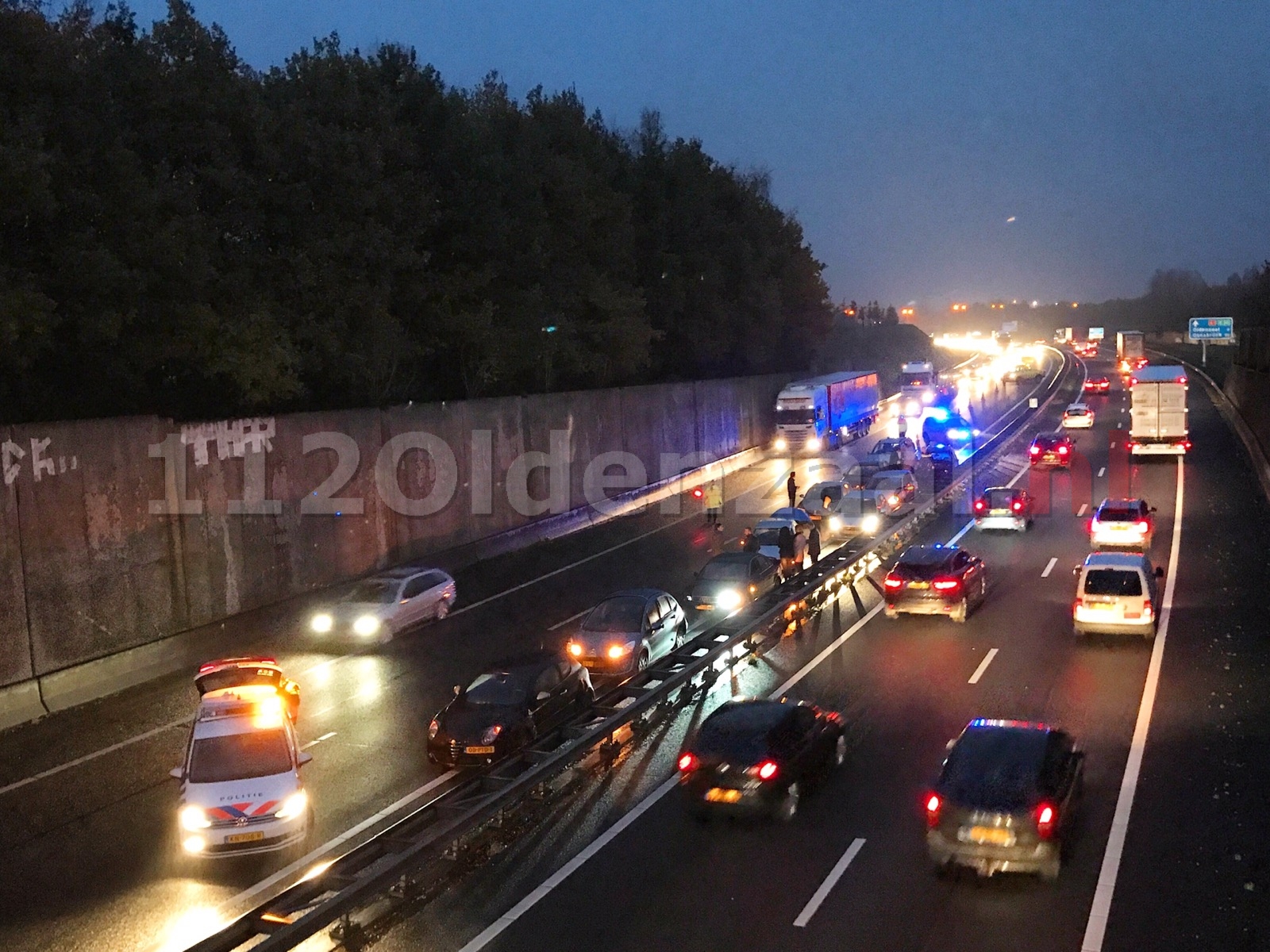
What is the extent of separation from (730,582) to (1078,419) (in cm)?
4053

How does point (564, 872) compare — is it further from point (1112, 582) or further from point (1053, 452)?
point (1053, 452)

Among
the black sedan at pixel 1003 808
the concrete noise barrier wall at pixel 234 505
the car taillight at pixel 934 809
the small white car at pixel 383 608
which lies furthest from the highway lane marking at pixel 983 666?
the concrete noise barrier wall at pixel 234 505

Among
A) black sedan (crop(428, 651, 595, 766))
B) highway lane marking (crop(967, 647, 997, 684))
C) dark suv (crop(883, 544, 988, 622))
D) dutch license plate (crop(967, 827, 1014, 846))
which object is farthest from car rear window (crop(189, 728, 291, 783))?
dark suv (crop(883, 544, 988, 622))

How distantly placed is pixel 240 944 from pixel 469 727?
5.45m

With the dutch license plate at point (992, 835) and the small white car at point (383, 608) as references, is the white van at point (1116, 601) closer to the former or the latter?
the dutch license plate at point (992, 835)

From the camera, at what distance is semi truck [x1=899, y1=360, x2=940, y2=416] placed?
71.6 metres

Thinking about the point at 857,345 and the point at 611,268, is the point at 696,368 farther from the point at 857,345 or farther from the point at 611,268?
the point at 857,345

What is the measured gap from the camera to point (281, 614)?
79.3 feet

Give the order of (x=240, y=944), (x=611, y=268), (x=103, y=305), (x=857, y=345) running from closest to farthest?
(x=240, y=944) → (x=103, y=305) → (x=611, y=268) → (x=857, y=345)

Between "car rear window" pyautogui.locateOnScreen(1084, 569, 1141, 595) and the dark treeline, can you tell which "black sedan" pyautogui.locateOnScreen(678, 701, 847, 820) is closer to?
"car rear window" pyautogui.locateOnScreen(1084, 569, 1141, 595)

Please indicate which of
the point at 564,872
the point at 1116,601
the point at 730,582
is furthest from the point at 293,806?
the point at 1116,601

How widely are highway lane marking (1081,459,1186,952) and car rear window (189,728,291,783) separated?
867cm

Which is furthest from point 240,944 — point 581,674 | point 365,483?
point 365,483

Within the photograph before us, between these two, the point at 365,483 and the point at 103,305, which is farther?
the point at 365,483
